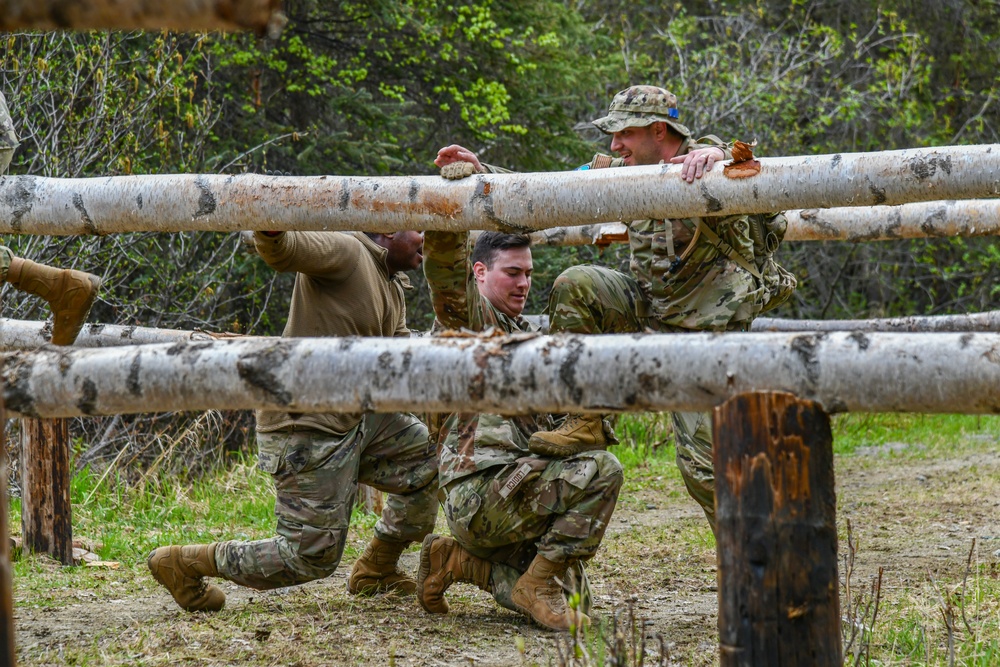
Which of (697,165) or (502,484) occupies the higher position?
(697,165)

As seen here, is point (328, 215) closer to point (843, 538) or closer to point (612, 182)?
point (612, 182)

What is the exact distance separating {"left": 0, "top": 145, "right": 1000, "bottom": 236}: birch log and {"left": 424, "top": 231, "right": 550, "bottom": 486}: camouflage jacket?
293mm

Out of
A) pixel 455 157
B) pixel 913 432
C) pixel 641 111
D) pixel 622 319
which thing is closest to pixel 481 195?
pixel 455 157

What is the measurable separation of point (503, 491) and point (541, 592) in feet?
1.41

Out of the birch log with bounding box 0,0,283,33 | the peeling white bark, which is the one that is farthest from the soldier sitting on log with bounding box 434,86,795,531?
the birch log with bounding box 0,0,283,33

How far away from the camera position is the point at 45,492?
574cm

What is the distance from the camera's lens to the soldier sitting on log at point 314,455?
4504mm

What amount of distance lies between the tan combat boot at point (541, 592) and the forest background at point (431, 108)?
3937mm

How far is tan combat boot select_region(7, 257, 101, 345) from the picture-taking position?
4938 millimetres

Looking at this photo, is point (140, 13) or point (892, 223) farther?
point (892, 223)

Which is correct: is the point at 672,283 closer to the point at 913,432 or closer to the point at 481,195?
the point at 481,195

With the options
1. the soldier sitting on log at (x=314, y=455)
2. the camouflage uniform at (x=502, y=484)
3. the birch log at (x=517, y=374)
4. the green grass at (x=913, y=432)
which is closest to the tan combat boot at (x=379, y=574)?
the soldier sitting on log at (x=314, y=455)

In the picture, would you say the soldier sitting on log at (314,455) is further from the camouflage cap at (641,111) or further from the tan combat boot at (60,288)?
the camouflage cap at (641,111)

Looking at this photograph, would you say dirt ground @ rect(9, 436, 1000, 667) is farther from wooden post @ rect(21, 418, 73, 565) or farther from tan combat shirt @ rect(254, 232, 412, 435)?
tan combat shirt @ rect(254, 232, 412, 435)
